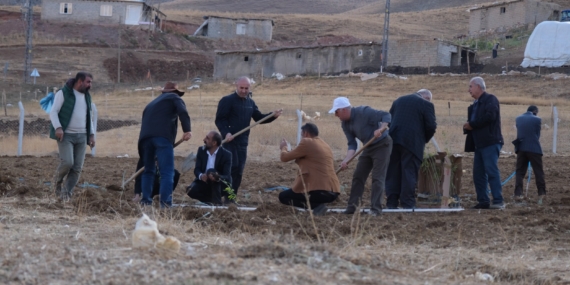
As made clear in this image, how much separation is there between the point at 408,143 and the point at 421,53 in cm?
4037

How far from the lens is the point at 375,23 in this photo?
3428 inches

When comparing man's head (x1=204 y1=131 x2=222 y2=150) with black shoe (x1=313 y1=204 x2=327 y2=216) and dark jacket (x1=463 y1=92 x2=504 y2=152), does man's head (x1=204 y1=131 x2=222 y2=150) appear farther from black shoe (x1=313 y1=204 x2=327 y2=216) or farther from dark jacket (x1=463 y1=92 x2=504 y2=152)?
dark jacket (x1=463 y1=92 x2=504 y2=152)

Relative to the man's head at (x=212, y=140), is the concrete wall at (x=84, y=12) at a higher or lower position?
higher

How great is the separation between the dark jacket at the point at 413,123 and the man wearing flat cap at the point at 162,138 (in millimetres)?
2571

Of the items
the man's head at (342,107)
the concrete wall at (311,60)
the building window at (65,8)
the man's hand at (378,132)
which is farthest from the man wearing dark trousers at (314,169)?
the building window at (65,8)

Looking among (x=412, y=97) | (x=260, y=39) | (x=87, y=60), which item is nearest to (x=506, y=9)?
(x=260, y=39)

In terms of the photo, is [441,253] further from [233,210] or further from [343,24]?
[343,24]

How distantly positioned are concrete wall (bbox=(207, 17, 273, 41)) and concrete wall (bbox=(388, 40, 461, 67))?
79.4 feet

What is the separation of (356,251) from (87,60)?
51475mm

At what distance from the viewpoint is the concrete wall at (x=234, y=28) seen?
236ft

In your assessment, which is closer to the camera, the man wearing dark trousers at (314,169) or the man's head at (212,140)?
the man wearing dark trousers at (314,169)

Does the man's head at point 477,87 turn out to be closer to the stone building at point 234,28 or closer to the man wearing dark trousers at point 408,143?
the man wearing dark trousers at point 408,143

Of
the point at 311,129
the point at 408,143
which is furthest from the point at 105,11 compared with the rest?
the point at 311,129

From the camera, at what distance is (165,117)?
9.17 m
